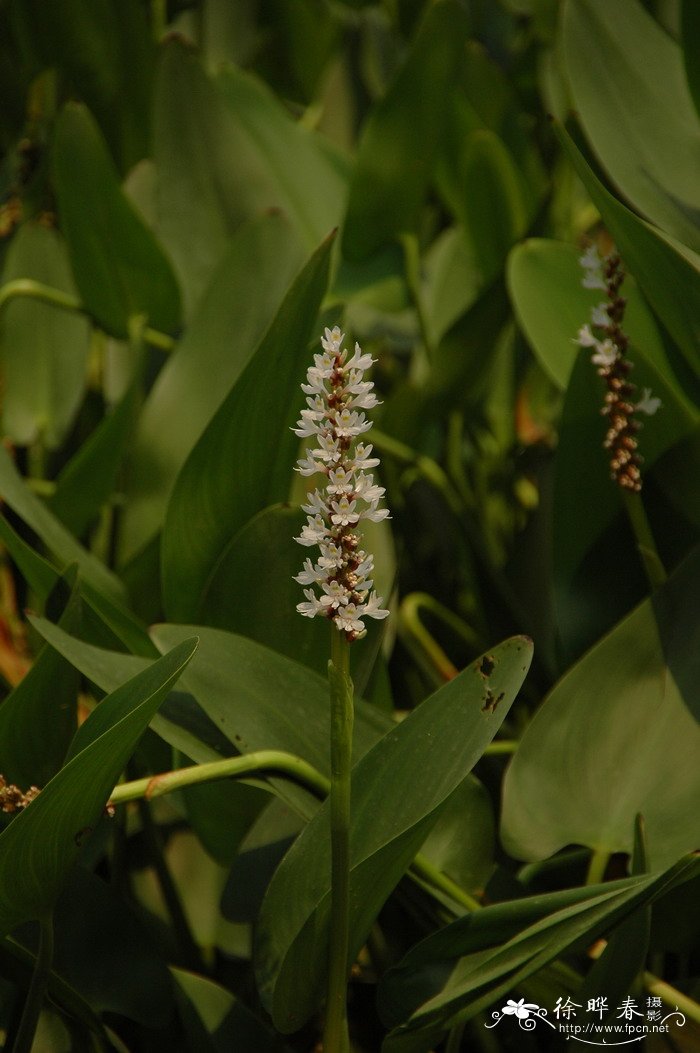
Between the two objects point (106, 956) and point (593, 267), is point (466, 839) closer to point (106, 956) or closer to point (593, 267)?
point (106, 956)

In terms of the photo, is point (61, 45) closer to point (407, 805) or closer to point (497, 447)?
point (497, 447)

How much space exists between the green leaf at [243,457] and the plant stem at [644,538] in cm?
18

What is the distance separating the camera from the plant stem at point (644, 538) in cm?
55

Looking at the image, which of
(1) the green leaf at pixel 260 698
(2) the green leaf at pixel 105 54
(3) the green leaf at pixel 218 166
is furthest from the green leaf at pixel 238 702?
(2) the green leaf at pixel 105 54

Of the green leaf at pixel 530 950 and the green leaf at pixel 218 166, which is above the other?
the green leaf at pixel 218 166

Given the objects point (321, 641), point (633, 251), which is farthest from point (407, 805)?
point (633, 251)

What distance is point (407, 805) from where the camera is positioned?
1.41 feet

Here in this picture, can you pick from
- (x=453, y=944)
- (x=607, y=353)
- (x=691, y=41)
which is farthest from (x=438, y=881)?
(x=691, y=41)

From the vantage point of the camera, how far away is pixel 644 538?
56 cm

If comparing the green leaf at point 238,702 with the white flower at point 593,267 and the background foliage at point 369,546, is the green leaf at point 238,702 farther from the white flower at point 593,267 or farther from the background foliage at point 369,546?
the white flower at point 593,267

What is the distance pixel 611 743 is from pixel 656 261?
23 centimetres

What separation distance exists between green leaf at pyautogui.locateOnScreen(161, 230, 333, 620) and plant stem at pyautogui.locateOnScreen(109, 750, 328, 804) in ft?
0.46

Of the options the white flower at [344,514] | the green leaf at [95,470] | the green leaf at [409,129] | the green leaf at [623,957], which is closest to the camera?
the white flower at [344,514]

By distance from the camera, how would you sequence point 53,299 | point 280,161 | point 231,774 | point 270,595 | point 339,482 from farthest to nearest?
point 280,161, point 53,299, point 270,595, point 231,774, point 339,482
